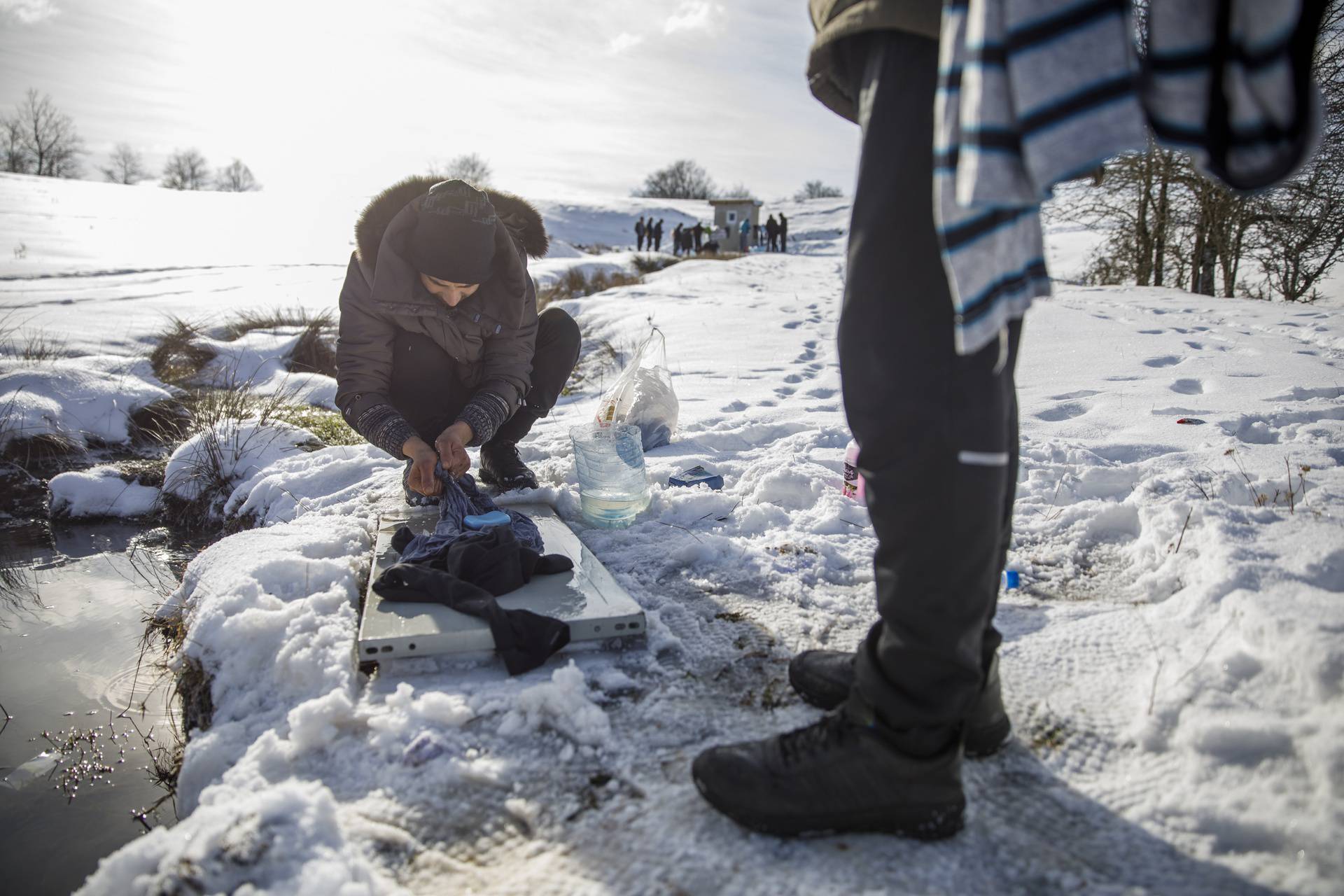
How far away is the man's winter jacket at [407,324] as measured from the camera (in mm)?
2594

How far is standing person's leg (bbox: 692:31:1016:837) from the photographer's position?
3.51 ft

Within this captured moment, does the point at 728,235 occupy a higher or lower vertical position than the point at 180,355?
higher

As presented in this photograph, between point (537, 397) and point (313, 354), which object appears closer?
point (537, 397)

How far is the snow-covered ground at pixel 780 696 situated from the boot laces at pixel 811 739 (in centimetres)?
13

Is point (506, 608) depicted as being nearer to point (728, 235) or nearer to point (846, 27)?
point (846, 27)

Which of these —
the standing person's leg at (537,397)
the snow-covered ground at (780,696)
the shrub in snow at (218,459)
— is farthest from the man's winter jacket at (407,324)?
the shrub in snow at (218,459)

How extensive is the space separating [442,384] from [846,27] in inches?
85.2

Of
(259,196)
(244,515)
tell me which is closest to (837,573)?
(244,515)

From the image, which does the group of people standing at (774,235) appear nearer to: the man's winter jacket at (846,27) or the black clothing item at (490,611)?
the black clothing item at (490,611)

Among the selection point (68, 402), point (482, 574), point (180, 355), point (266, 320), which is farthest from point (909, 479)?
point (266, 320)

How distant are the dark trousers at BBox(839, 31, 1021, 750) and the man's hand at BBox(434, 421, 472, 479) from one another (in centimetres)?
171

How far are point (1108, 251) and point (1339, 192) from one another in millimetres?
3618

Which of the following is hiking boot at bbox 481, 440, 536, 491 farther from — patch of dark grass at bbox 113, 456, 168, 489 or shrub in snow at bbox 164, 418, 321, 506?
patch of dark grass at bbox 113, 456, 168, 489

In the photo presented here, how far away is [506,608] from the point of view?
76.1 inches
